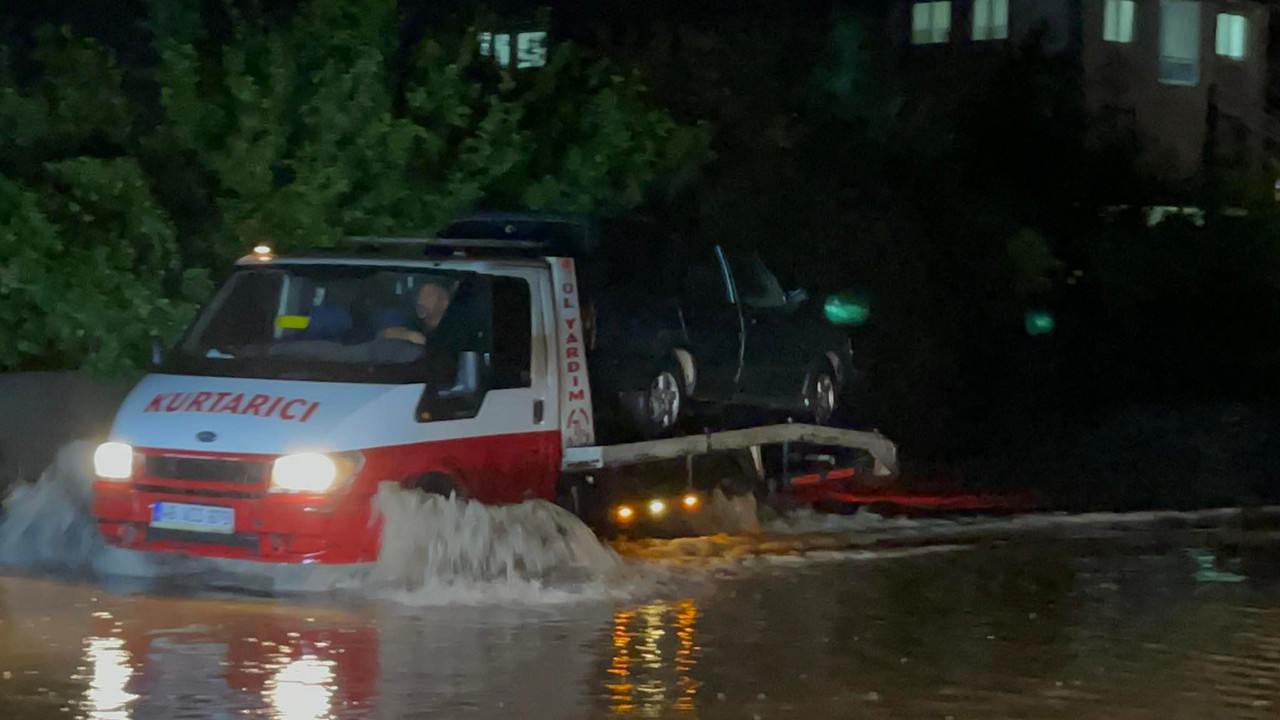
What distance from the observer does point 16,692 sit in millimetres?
8914

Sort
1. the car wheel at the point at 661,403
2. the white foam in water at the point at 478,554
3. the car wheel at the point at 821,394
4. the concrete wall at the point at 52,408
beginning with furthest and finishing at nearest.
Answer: the concrete wall at the point at 52,408 < the car wheel at the point at 821,394 < the car wheel at the point at 661,403 < the white foam in water at the point at 478,554

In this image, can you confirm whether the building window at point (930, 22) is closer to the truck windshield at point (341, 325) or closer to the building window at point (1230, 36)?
the building window at point (1230, 36)

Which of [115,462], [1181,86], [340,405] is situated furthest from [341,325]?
[1181,86]

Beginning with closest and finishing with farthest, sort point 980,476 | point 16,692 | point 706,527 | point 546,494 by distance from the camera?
point 16,692 → point 546,494 → point 706,527 → point 980,476

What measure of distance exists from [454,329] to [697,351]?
11.2ft

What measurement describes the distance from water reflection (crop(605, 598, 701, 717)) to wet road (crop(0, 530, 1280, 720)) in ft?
0.07

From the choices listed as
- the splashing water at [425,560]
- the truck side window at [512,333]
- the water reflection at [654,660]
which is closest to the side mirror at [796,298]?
the truck side window at [512,333]

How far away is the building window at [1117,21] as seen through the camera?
44156 millimetres

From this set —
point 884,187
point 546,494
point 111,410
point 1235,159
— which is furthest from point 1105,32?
point 546,494

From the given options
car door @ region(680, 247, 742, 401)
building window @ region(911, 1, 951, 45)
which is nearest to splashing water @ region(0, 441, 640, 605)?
car door @ region(680, 247, 742, 401)

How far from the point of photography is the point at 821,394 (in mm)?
17984

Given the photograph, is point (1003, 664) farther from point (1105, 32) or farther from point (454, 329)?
point (1105, 32)

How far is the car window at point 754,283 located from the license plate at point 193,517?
5.82 meters

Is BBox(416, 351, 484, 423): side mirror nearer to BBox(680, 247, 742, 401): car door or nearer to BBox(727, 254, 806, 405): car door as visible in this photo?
BBox(680, 247, 742, 401): car door
